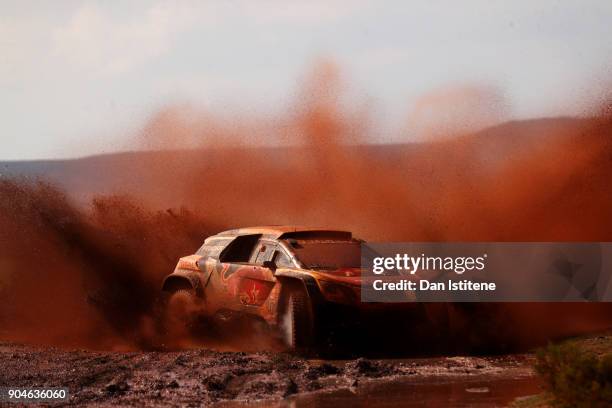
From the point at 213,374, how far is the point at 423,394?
8.08ft

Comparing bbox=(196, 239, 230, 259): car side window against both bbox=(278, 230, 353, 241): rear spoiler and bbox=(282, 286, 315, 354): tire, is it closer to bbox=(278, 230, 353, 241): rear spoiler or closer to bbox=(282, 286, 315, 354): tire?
bbox=(278, 230, 353, 241): rear spoiler

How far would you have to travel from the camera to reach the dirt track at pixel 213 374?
11219 millimetres

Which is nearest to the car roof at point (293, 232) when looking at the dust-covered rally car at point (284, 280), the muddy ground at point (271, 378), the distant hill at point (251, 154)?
the dust-covered rally car at point (284, 280)

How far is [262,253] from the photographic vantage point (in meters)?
14.6

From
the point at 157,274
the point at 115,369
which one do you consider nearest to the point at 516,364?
the point at 115,369

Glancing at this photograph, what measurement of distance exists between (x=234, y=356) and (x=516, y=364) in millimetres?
3426

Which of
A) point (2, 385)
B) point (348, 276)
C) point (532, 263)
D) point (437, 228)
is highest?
point (437, 228)

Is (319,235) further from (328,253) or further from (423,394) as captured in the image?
(423,394)

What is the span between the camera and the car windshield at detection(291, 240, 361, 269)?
45.9 ft

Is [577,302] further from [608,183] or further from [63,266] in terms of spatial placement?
[63,266]

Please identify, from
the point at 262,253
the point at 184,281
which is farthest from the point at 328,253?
the point at 184,281

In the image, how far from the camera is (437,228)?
1967 centimetres

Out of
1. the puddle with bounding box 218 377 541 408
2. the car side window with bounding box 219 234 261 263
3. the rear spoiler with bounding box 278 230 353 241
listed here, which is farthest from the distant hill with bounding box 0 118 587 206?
the puddle with bounding box 218 377 541 408

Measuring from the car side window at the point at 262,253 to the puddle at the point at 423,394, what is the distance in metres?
3.08
